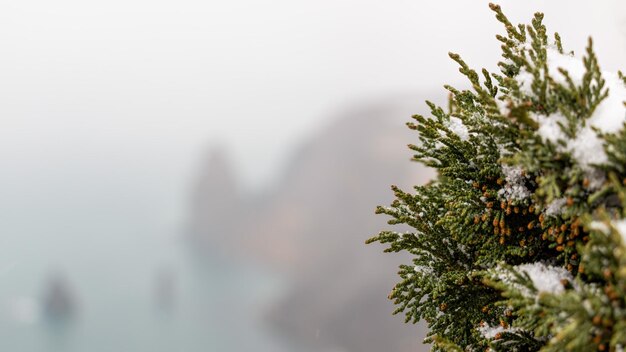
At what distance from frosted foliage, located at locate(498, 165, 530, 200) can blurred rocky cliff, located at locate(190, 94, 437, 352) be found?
4229 centimetres

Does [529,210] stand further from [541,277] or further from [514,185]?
[541,277]

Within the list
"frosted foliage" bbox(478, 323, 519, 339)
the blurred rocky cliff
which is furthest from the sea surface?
"frosted foliage" bbox(478, 323, 519, 339)

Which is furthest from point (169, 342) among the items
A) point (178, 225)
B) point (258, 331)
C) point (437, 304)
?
→ point (437, 304)

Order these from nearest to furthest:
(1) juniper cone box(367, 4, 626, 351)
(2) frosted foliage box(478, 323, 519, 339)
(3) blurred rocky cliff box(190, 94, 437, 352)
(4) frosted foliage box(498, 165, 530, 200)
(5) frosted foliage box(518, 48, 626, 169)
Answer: (1) juniper cone box(367, 4, 626, 351) → (5) frosted foliage box(518, 48, 626, 169) → (4) frosted foliage box(498, 165, 530, 200) → (2) frosted foliage box(478, 323, 519, 339) → (3) blurred rocky cliff box(190, 94, 437, 352)

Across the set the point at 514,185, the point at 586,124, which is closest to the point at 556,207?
the point at 514,185

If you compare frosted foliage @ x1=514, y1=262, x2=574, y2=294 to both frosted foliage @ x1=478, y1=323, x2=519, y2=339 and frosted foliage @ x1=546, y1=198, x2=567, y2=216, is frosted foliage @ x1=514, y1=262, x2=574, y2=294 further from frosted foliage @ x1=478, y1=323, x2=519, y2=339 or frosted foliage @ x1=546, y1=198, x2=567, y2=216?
frosted foliage @ x1=478, y1=323, x2=519, y2=339

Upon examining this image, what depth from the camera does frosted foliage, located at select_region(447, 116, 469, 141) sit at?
4305 millimetres

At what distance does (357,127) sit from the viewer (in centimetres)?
8062

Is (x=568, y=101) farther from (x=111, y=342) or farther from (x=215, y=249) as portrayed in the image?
(x=215, y=249)

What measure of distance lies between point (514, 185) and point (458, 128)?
69 cm

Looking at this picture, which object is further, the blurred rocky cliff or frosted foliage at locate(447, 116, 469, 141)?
the blurred rocky cliff

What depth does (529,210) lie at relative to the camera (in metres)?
3.87

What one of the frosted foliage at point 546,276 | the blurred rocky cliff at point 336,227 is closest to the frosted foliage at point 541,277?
the frosted foliage at point 546,276

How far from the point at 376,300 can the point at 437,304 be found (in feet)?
171
